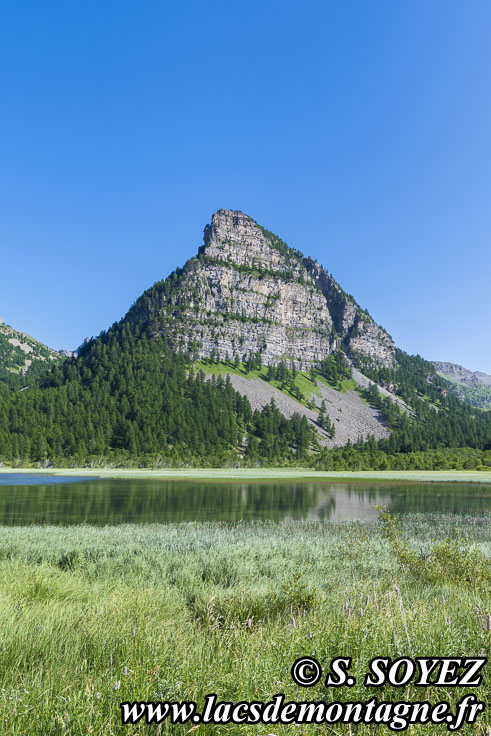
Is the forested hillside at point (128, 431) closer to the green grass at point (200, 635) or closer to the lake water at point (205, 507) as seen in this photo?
the lake water at point (205, 507)

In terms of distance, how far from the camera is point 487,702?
12.1ft

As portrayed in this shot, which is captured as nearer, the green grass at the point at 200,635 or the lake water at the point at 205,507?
the green grass at the point at 200,635

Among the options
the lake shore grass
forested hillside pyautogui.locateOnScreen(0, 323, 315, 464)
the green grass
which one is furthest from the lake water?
forested hillside pyautogui.locateOnScreen(0, 323, 315, 464)

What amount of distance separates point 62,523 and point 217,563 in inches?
784

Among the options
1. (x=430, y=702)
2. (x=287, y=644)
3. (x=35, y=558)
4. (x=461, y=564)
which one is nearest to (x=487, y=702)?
(x=430, y=702)

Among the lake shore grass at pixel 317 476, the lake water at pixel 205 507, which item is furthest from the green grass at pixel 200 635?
the lake shore grass at pixel 317 476

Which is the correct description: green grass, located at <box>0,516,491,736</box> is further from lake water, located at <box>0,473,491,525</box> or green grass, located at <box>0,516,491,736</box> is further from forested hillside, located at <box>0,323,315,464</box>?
forested hillside, located at <box>0,323,315,464</box>

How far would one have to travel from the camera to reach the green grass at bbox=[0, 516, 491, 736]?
139 inches

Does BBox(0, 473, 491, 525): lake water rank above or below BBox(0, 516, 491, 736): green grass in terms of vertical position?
below

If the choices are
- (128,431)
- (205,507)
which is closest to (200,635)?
(205,507)

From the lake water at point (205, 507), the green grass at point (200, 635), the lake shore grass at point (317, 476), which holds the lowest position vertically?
the lake shore grass at point (317, 476)

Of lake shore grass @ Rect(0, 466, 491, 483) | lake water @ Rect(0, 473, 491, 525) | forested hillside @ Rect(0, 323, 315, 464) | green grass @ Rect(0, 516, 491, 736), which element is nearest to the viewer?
green grass @ Rect(0, 516, 491, 736)

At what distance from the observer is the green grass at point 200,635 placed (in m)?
3.53

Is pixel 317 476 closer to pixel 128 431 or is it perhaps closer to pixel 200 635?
pixel 200 635
